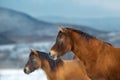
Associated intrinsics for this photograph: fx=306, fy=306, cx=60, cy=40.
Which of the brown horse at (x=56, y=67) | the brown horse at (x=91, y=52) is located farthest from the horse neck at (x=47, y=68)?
the brown horse at (x=91, y=52)

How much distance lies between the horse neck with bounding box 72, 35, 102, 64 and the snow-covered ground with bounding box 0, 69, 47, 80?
0.27m

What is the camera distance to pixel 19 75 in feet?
6.21

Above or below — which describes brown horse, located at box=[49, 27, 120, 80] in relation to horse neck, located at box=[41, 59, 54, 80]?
above

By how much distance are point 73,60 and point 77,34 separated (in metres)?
0.16

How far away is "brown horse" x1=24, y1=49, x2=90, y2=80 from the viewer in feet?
5.91

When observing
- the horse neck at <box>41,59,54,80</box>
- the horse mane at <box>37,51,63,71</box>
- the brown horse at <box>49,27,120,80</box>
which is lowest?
the horse neck at <box>41,59,54,80</box>

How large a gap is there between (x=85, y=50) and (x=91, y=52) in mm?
36

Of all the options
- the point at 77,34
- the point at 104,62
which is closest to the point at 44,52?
the point at 77,34

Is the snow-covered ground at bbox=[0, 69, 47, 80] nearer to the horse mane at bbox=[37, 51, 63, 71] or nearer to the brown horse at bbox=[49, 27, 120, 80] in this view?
the horse mane at bbox=[37, 51, 63, 71]

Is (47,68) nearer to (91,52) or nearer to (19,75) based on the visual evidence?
(19,75)

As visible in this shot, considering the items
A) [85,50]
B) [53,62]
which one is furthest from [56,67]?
[85,50]

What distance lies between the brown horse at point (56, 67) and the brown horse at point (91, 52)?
69mm

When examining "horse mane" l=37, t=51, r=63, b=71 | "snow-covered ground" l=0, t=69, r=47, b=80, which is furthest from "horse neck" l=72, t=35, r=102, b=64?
"snow-covered ground" l=0, t=69, r=47, b=80

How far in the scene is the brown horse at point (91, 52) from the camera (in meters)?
1.73
